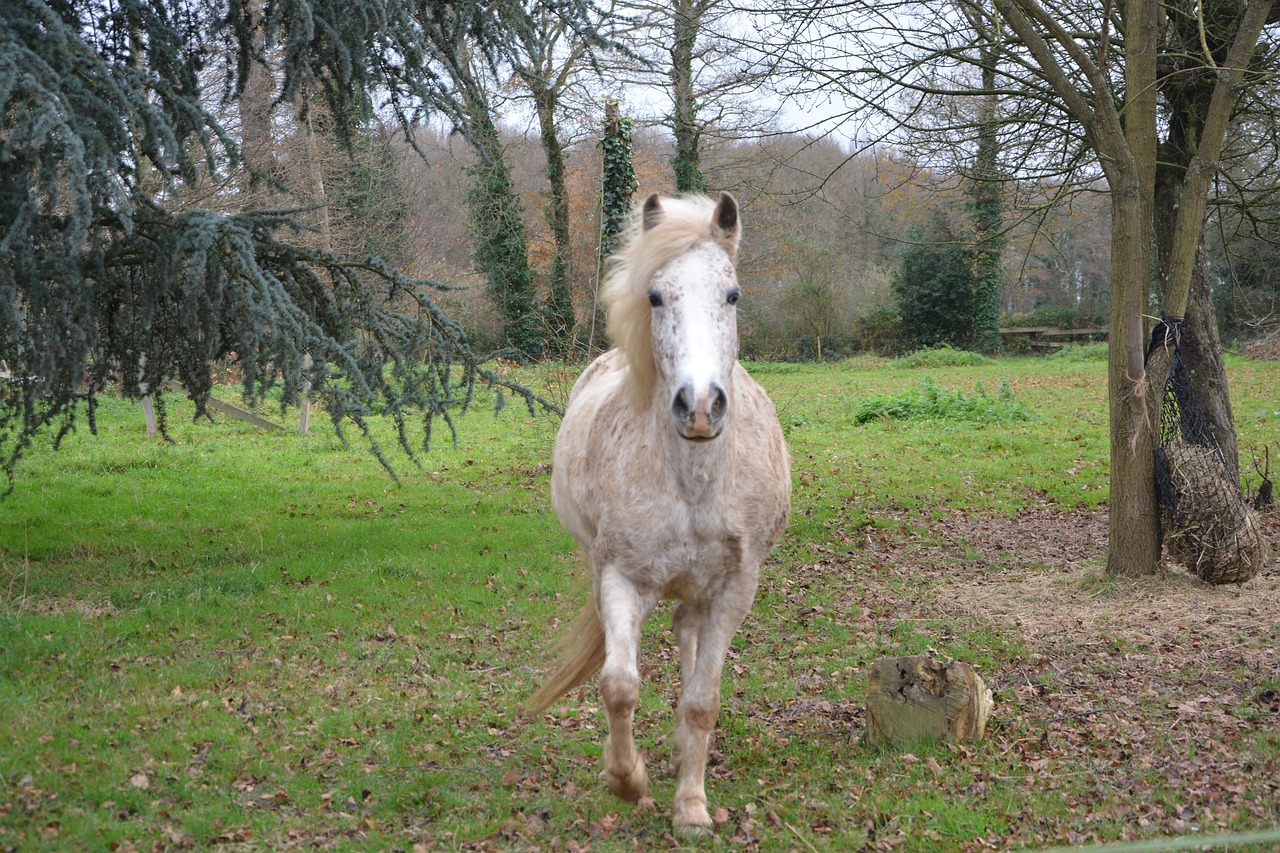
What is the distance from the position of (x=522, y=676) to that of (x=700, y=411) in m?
3.16

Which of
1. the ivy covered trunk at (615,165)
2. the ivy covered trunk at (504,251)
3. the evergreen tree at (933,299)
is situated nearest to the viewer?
the ivy covered trunk at (615,165)

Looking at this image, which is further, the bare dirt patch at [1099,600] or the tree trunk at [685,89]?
the tree trunk at [685,89]

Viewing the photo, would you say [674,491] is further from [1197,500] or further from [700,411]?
[1197,500]

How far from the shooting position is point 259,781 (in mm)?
4238

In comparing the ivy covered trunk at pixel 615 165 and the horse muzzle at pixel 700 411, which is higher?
the ivy covered trunk at pixel 615 165

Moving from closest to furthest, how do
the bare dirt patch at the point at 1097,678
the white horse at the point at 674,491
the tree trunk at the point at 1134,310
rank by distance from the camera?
1. the white horse at the point at 674,491
2. the bare dirt patch at the point at 1097,678
3. the tree trunk at the point at 1134,310

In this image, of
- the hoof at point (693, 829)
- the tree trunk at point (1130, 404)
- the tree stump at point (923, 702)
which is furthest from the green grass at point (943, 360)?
the hoof at point (693, 829)

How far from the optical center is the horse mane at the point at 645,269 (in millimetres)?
3699

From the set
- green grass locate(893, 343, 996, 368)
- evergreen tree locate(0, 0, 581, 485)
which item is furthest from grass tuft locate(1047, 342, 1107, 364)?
evergreen tree locate(0, 0, 581, 485)

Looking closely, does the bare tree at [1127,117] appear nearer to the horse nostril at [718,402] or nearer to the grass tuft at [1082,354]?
the horse nostril at [718,402]

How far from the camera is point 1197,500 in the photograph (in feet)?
22.6

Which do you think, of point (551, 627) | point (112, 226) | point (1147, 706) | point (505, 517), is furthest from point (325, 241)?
point (1147, 706)

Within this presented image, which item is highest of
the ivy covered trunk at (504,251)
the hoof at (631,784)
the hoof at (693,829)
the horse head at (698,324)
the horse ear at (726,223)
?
the ivy covered trunk at (504,251)

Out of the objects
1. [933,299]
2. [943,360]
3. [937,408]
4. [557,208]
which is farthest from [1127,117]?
[933,299]
